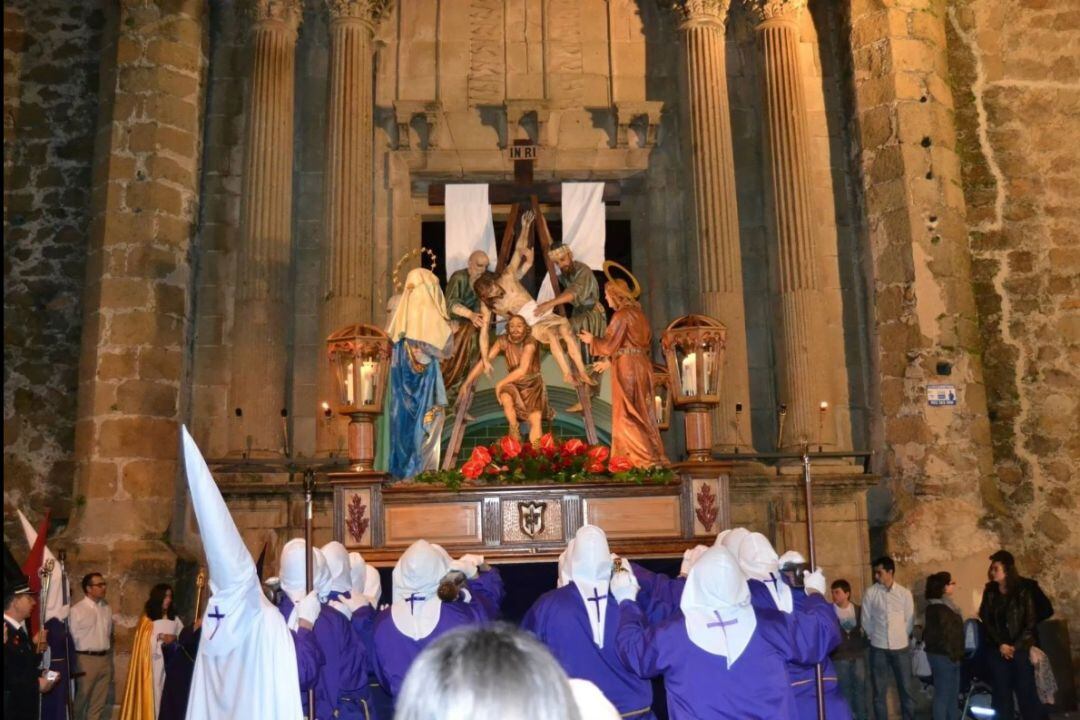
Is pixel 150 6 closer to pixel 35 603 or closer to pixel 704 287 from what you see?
pixel 704 287

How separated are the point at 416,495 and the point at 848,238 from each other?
7.12 meters

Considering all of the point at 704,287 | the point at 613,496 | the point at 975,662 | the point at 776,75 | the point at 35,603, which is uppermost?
the point at 776,75

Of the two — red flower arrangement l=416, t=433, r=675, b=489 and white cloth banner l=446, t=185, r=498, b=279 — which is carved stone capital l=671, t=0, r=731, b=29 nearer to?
white cloth banner l=446, t=185, r=498, b=279

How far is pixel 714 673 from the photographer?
5.17 meters

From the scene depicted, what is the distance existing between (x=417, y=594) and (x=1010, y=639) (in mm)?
6086

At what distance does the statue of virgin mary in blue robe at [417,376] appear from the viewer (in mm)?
11539

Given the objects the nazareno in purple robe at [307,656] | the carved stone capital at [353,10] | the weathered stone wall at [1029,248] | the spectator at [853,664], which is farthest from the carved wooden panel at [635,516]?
the carved stone capital at [353,10]

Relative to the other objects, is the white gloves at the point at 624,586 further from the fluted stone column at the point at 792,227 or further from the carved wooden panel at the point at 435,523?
the fluted stone column at the point at 792,227

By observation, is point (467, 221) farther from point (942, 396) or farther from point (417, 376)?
point (942, 396)

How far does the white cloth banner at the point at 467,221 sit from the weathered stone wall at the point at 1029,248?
20.2ft

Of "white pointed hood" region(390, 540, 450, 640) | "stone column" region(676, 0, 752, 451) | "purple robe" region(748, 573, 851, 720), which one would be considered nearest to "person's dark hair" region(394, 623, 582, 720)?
"purple robe" region(748, 573, 851, 720)

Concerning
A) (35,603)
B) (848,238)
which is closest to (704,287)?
(848,238)

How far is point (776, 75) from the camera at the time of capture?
569 inches

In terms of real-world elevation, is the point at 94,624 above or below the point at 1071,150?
below
